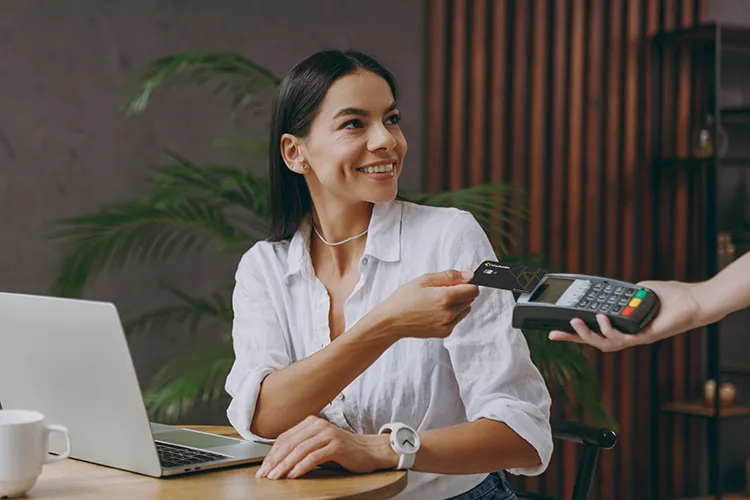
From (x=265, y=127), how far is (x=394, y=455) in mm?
2119

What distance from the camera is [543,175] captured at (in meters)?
3.95

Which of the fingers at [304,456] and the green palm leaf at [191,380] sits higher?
the fingers at [304,456]

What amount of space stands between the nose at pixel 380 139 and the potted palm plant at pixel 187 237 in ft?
3.29

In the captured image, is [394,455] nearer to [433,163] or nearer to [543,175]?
[433,163]

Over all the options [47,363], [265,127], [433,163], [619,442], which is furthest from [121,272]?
[619,442]

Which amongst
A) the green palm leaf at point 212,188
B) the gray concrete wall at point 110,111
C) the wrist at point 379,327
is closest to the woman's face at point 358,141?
the wrist at point 379,327

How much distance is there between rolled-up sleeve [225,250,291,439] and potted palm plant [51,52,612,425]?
2.50ft

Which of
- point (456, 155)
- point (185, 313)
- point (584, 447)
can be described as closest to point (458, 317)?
point (584, 447)

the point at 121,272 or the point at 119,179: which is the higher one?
the point at 119,179

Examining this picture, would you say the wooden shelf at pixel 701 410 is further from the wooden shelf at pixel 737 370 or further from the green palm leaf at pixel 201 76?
the green palm leaf at pixel 201 76

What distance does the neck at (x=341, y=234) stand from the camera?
2010mm

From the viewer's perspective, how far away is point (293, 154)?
2.07 meters

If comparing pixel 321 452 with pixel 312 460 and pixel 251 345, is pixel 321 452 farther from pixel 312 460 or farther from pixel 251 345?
pixel 251 345

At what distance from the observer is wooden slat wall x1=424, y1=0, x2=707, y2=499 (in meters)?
3.77
